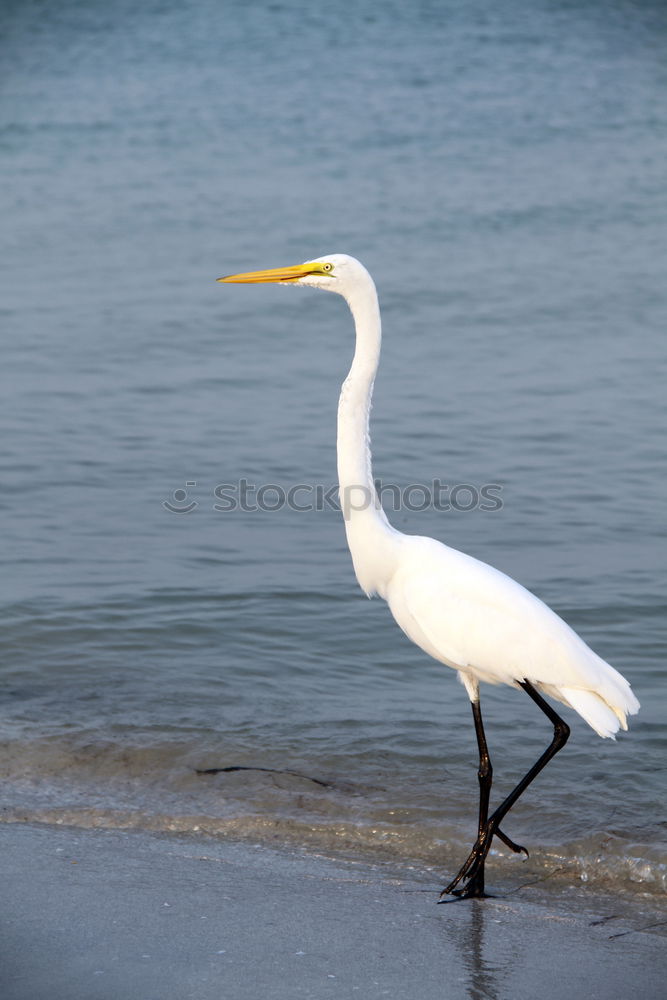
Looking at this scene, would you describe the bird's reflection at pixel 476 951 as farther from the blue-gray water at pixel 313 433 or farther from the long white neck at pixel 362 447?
the long white neck at pixel 362 447

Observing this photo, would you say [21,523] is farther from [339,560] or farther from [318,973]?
[318,973]

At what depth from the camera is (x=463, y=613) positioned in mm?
3955

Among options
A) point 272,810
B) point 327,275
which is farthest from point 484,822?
point 327,275

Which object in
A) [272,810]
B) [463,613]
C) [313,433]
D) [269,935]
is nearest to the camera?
[269,935]

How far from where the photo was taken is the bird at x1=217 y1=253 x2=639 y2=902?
3809mm

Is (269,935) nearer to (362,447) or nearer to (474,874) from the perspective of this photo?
(474,874)

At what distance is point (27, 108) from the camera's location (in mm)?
18719

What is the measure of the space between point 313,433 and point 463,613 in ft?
14.2

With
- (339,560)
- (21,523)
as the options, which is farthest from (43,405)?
(339,560)

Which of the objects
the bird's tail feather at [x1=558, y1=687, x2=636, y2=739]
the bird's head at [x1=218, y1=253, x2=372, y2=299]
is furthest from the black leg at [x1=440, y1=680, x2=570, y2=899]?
the bird's head at [x1=218, y1=253, x2=372, y2=299]

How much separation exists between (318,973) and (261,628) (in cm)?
284

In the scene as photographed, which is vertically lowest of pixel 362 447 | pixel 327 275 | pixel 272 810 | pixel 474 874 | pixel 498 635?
pixel 272 810

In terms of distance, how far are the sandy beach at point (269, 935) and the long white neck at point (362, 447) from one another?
3.09 feet

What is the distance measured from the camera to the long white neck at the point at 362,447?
4.04 meters
